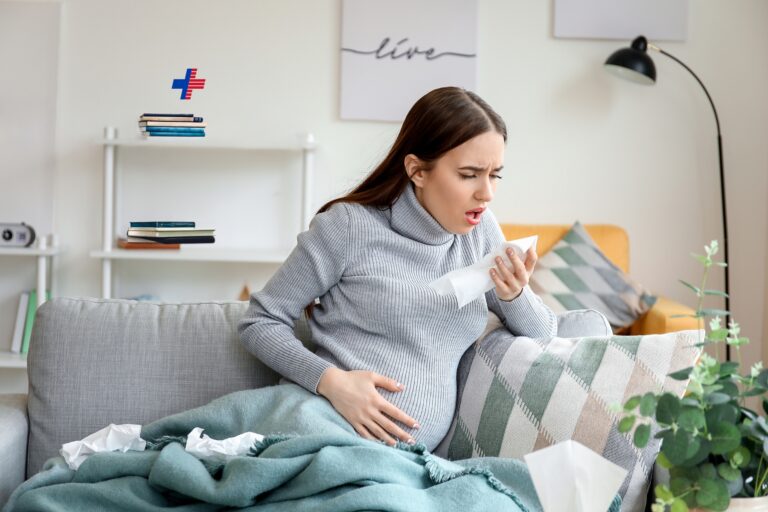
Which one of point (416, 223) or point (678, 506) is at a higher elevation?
point (416, 223)

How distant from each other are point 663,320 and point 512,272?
177 centimetres

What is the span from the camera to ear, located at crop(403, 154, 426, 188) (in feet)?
6.39

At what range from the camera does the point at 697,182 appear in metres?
4.18

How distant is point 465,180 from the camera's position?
A: 190 centimetres

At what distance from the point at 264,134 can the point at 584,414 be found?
109 inches

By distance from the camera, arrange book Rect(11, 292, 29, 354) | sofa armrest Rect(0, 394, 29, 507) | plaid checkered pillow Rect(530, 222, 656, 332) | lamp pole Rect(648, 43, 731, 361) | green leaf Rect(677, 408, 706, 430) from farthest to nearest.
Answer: book Rect(11, 292, 29, 354), lamp pole Rect(648, 43, 731, 361), plaid checkered pillow Rect(530, 222, 656, 332), sofa armrest Rect(0, 394, 29, 507), green leaf Rect(677, 408, 706, 430)

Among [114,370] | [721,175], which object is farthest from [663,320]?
[114,370]

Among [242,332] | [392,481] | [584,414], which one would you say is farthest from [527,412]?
[242,332]

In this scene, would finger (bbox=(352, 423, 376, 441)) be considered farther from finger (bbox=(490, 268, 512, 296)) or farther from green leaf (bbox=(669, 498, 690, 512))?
green leaf (bbox=(669, 498, 690, 512))

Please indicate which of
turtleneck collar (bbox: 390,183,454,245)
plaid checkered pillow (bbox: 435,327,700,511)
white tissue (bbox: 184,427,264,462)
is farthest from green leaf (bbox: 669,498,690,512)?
turtleneck collar (bbox: 390,183,454,245)

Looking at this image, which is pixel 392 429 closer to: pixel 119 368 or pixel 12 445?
pixel 119 368

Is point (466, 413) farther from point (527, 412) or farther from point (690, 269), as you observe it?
point (690, 269)

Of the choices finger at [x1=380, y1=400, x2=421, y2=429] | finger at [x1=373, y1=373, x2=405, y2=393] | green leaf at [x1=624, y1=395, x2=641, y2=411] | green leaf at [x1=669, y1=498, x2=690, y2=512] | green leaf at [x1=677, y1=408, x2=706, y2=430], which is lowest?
finger at [x1=380, y1=400, x2=421, y2=429]

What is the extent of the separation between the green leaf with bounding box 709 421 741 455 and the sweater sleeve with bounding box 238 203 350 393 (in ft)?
2.94
